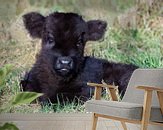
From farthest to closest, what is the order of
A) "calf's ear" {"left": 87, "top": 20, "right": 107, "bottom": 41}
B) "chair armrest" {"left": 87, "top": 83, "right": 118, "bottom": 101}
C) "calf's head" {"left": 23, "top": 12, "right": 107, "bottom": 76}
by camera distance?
"calf's ear" {"left": 87, "top": 20, "right": 107, "bottom": 41}, "calf's head" {"left": 23, "top": 12, "right": 107, "bottom": 76}, "chair armrest" {"left": 87, "top": 83, "right": 118, "bottom": 101}

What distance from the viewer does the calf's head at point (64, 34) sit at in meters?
4.34

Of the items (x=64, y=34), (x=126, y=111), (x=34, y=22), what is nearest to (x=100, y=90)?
(x=126, y=111)

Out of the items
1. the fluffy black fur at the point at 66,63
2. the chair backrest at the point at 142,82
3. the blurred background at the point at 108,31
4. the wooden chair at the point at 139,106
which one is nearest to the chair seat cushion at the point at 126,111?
the wooden chair at the point at 139,106

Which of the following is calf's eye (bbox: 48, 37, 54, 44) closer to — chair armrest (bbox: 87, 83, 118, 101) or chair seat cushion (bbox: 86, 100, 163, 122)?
chair armrest (bbox: 87, 83, 118, 101)

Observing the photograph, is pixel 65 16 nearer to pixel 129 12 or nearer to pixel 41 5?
pixel 41 5

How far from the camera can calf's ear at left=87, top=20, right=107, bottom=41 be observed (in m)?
4.45

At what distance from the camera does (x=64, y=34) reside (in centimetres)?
436

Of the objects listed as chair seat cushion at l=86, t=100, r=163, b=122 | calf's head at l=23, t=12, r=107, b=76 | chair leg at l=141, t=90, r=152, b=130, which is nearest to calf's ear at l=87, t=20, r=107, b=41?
calf's head at l=23, t=12, r=107, b=76

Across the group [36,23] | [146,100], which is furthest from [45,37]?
[146,100]

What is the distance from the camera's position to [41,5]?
443 cm

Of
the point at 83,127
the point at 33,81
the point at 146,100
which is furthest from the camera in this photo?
the point at 33,81

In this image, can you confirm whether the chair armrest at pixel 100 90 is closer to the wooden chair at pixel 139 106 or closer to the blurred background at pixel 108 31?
the wooden chair at pixel 139 106

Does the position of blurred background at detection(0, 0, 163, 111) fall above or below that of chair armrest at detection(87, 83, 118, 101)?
above

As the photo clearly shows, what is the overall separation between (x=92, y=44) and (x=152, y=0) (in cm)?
104
